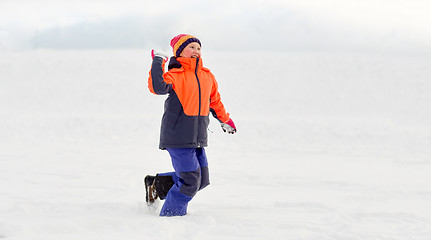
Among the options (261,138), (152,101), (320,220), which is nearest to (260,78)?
(152,101)

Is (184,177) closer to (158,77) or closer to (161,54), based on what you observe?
(158,77)

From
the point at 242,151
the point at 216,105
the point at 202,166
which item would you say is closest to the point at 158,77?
the point at 216,105

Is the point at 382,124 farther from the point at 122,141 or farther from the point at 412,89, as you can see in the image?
the point at 122,141

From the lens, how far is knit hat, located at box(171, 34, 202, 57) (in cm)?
382

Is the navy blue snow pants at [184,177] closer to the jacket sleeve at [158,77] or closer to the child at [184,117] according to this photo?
the child at [184,117]

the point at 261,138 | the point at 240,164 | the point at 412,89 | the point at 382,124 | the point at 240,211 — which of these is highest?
the point at 412,89

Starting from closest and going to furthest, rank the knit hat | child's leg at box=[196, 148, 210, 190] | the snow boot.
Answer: the knit hat, child's leg at box=[196, 148, 210, 190], the snow boot

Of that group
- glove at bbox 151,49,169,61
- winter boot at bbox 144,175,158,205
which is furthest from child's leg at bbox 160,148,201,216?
glove at bbox 151,49,169,61

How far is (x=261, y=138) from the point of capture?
11.0 m

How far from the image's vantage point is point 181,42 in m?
3.83

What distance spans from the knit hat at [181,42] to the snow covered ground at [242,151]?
152 centimetres

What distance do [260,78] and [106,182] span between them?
15.3 meters

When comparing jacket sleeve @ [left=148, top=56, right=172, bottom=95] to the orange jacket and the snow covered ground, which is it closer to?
the orange jacket

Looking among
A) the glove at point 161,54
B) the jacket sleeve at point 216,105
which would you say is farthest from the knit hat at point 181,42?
the jacket sleeve at point 216,105
